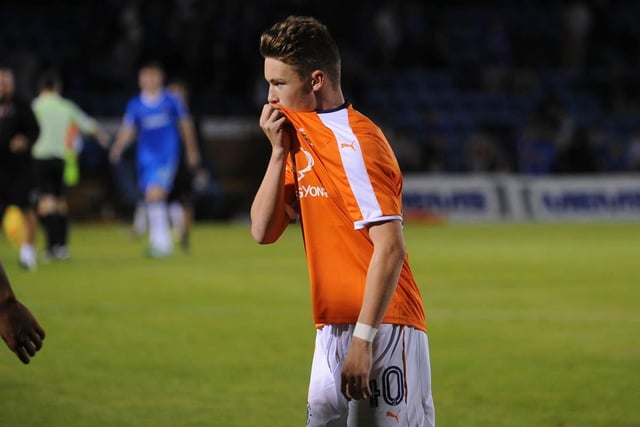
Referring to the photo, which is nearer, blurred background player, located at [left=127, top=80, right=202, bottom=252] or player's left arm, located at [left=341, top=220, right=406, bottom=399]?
player's left arm, located at [left=341, top=220, right=406, bottom=399]

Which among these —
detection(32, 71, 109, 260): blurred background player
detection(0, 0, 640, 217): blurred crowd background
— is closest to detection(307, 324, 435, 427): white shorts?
detection(32, 71, 109, 260): blurred background player

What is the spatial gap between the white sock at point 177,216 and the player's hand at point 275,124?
15904 millimetres

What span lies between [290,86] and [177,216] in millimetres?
16889

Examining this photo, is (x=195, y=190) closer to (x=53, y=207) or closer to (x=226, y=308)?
(x=53, y=207)

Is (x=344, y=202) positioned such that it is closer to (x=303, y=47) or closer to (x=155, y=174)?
(x=303, y=47)

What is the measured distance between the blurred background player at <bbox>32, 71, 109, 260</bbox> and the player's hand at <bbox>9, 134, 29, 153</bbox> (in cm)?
207

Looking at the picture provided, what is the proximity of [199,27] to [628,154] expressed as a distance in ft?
38.3

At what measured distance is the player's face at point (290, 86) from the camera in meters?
4.09

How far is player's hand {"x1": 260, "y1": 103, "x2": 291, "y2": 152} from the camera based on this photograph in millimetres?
4141

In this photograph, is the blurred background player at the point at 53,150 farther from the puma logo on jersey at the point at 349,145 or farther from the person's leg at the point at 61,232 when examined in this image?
the puma logo on jersey at the point at 349,145

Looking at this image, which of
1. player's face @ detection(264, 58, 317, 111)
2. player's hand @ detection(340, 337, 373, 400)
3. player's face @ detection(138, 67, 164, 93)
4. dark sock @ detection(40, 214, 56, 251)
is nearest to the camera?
player's hand @ detection(340, 337, 373, 400)

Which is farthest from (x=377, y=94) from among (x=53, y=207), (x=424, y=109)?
(x=53, y=207)

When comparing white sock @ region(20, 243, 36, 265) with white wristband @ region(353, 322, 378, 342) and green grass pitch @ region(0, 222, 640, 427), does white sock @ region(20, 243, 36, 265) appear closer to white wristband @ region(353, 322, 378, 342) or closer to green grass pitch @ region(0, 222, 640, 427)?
green grass pitch @ region(0, 222, 640, 427)

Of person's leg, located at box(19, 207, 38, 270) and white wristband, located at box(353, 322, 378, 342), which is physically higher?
white wristband, located at box(353, 322, 378, 342)
